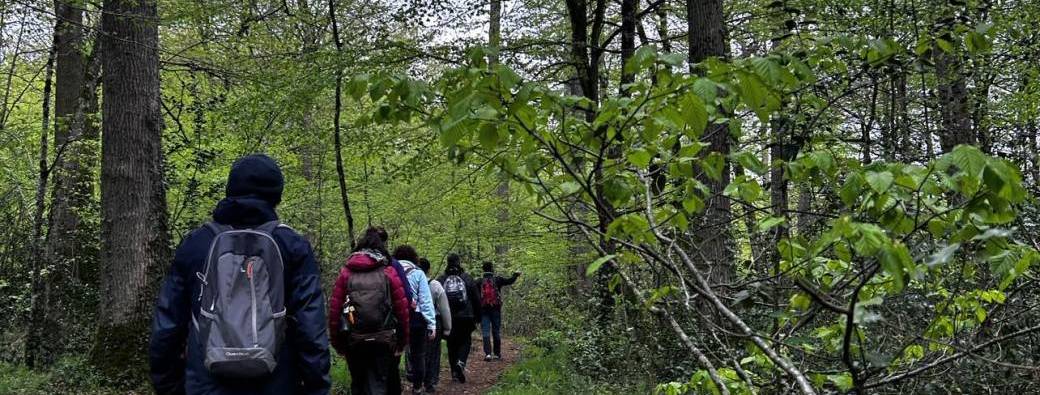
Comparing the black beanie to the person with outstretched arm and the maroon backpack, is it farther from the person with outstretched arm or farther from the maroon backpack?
the maroon backpack

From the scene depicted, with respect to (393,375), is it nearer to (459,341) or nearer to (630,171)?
(459,341)

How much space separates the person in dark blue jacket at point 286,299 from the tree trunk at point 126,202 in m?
4.95

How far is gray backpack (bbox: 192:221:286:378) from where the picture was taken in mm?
3350

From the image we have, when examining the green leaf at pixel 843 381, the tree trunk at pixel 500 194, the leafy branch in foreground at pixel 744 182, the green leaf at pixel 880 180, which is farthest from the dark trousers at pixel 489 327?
the green leaf at pixel 880 180

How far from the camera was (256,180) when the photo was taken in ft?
12.0

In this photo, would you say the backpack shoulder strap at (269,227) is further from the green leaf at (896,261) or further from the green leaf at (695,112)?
the green leaf at (896,261)

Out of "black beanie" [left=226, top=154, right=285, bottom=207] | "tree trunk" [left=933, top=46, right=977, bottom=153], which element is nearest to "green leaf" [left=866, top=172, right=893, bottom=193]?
"black beanie" [left=226, top=154, right=285, bottom=207]

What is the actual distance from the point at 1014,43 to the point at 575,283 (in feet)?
29.9

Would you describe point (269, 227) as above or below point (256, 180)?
below

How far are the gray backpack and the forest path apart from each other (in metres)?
6.38

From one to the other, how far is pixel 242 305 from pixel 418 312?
479 cm

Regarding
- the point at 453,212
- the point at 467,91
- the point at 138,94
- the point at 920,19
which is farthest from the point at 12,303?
the point at 920,19

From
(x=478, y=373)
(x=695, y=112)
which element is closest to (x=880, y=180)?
(x=695, y=112)

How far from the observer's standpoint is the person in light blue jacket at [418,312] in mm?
7789
